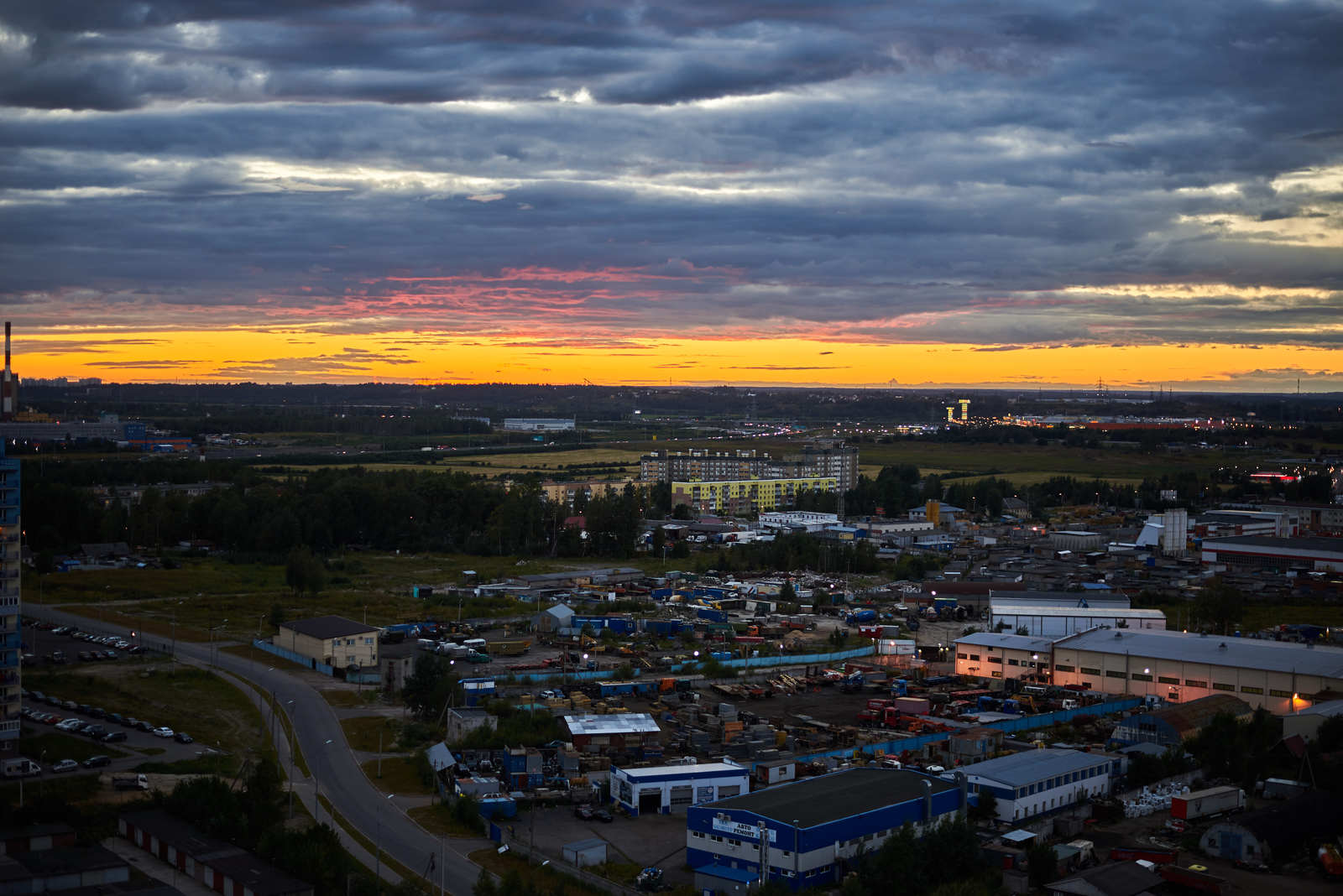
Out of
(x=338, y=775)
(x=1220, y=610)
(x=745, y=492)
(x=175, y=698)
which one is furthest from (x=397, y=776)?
(x=745, y=492)

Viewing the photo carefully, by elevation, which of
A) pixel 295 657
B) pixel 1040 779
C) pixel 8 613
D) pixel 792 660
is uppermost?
pixel 8 613

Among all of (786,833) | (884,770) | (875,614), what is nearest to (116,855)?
(786,833)

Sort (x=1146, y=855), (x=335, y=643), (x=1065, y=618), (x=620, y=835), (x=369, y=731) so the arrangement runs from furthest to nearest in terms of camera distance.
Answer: (x=1065, y=618) → (x=335, y=643) → (x=369, y=731) → (x=620, y=835) → (x=1146, y=855)

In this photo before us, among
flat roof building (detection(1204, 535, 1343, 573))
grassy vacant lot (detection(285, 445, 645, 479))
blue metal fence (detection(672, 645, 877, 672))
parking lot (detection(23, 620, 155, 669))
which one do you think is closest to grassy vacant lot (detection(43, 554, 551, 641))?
parking lot (detection(23, 620, 155, 669))

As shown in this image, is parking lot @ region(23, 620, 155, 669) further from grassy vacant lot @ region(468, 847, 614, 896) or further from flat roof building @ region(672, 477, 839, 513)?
flat roof building @ region(672, 477, 839, 513)

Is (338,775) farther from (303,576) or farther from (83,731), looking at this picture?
(303,576)

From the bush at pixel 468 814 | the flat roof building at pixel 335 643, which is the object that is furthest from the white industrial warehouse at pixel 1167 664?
the bush at pixel 468 814
